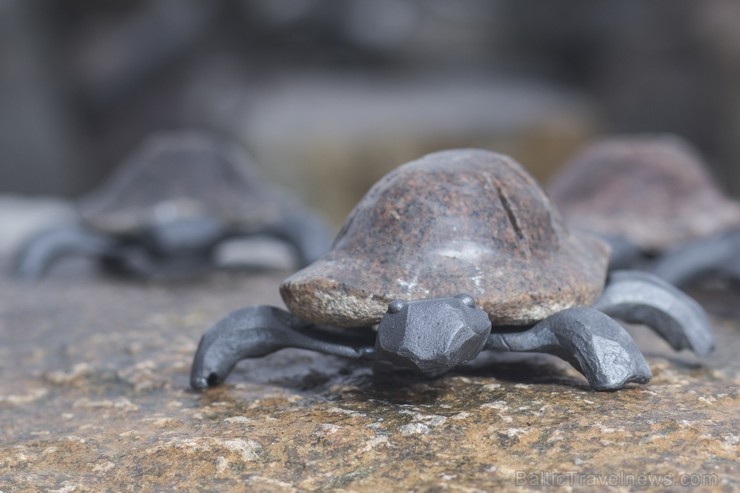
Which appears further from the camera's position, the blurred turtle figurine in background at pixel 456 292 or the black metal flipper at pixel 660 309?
the black metal flipper at pixel 660 309

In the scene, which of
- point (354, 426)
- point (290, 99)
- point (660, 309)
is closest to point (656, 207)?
point (660, 309)

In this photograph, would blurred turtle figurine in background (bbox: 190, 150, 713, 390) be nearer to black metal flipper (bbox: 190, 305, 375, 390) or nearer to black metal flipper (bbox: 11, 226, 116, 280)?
black metal flipper (bbox: 190, 305, 375, 390)

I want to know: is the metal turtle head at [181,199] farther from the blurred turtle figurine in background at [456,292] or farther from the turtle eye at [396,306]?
the turtle eye at [396,306]

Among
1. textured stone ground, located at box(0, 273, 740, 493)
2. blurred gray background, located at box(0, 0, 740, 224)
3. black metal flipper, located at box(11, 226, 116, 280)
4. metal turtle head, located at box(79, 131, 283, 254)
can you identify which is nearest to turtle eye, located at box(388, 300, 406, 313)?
textured stone ground, located at box(0, 273, 740, 493)

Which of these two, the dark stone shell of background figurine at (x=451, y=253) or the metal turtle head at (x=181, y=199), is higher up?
the metal turtle head at (x=181, y=199)

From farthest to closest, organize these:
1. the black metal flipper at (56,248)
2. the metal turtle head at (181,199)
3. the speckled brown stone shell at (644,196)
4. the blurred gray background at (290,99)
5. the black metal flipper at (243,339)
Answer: the blurred gray background at (290,99) < the black metal flipper at (56,248) < the metal turtle head at (181,199) < the speckled brown stone shell at (644,196) < the black metal flipper at (243,339)

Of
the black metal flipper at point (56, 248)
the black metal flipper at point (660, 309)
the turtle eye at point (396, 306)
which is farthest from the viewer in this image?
the black metal flipper at point (56, 248)

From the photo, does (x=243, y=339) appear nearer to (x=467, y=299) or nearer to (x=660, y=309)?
(x=467, y=299)

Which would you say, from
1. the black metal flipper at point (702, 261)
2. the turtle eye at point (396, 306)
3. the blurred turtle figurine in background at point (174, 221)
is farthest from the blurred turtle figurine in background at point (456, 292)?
the blurred turtle figurine in background at point (174, 221)
